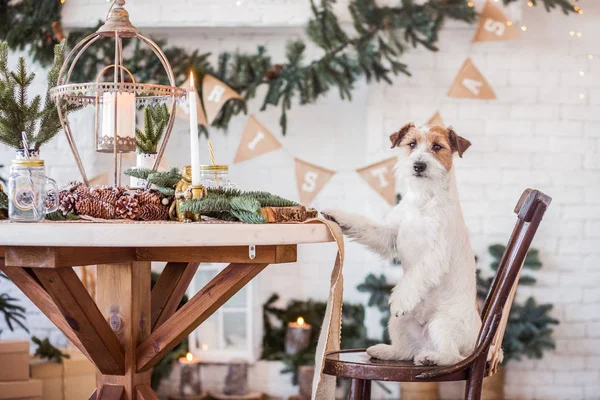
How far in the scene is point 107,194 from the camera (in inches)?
69.1

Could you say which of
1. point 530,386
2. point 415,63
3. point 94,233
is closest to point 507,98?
point 415,63

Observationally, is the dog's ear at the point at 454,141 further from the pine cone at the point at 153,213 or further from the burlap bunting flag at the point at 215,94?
the burlap bunting flag at the point at 215,94

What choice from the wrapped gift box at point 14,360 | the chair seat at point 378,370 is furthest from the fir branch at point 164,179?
the wrapped gift box at point 14,360

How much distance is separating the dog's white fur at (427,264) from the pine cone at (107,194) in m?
0.55

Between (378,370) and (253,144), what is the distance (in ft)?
7.91

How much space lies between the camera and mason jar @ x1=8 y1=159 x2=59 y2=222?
1611 millimetres

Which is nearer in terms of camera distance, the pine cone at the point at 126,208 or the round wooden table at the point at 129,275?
the round wooden table at the point at 129,275

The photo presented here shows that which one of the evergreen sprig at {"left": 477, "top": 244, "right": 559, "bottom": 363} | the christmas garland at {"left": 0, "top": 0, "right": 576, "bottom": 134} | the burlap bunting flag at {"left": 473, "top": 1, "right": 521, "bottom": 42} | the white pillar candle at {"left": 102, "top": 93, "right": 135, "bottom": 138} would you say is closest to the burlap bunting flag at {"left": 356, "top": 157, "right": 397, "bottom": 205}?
the christmas garland at {"left": 0, "top": 0, "right": 576, "bottom": 134}

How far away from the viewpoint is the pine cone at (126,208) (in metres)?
1.73

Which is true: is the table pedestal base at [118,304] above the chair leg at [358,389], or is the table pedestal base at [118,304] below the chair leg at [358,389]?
above

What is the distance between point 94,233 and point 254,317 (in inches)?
110

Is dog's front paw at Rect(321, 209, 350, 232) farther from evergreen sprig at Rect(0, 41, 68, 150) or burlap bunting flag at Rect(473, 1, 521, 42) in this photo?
burlap bunting flag at Rect(473, 1, 521, 42)

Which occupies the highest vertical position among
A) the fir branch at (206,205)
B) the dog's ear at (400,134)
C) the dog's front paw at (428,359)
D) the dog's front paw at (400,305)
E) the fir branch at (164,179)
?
the dog's ear at (400,134)

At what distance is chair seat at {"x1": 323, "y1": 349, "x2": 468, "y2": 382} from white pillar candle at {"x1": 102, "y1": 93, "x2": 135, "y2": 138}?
2.45 feet
